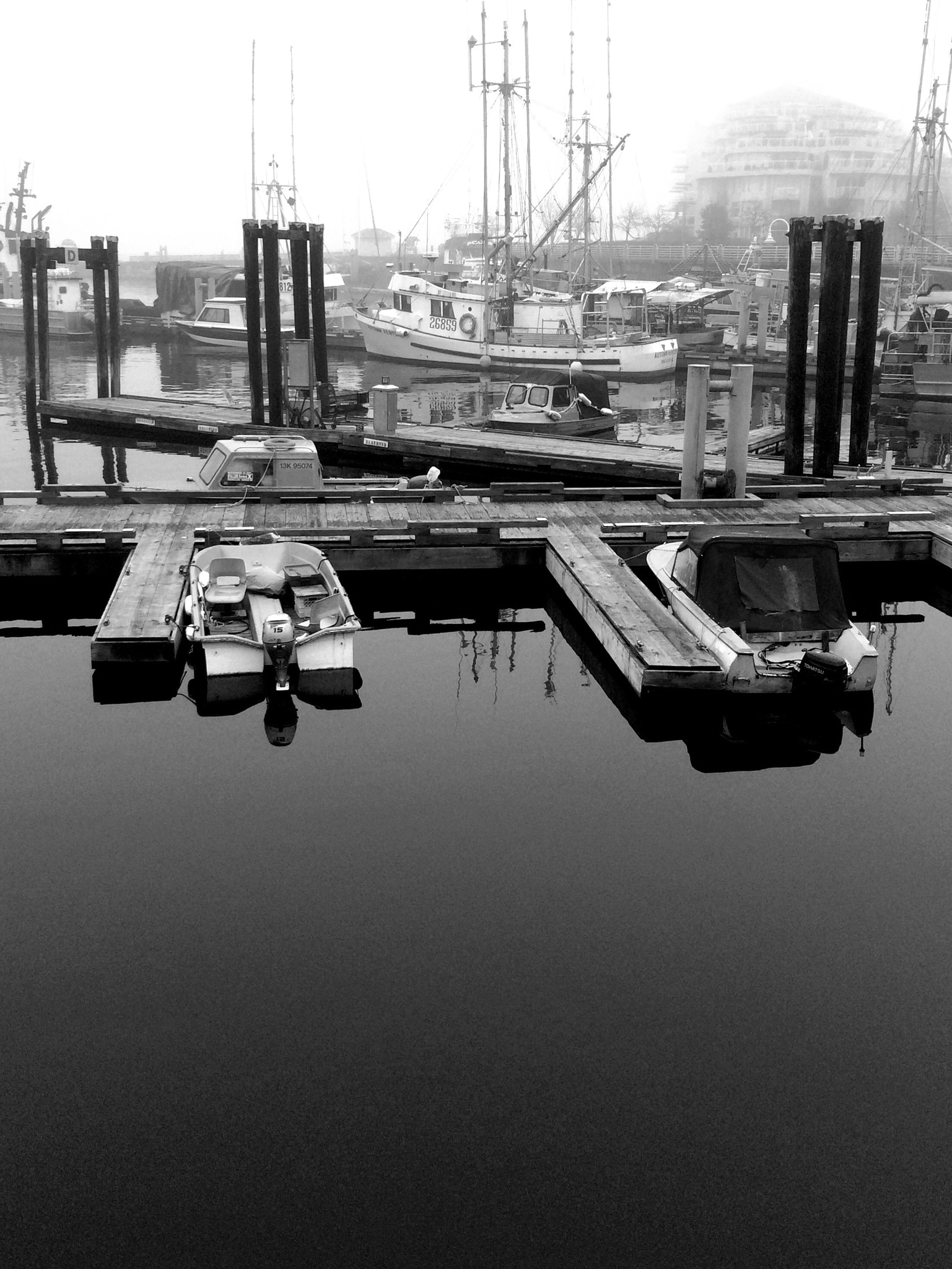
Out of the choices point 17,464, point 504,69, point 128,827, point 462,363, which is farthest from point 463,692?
point 504,69

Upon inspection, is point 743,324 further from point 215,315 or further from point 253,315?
point 215,315

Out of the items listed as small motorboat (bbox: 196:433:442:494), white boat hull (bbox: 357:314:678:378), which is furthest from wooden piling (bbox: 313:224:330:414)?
white boat hull (bbox: 357:314:678:378)

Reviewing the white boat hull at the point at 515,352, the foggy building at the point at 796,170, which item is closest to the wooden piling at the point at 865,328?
the white boat hull at the point at 515,352

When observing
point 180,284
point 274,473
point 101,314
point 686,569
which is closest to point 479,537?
point 686,569

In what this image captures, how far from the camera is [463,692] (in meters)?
12.8

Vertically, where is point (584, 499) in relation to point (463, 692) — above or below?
above

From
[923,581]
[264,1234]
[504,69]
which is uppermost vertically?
[504,69]

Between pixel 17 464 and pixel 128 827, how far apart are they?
65.5 ft

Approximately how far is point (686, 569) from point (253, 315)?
16233 mm

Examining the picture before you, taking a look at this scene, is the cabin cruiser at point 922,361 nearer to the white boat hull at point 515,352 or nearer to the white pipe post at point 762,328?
the white pipe post at point 762,328

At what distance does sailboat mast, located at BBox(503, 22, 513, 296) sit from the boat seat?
117 ft

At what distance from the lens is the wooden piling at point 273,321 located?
25234 mm

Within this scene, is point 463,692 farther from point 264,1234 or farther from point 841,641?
point 264,1234

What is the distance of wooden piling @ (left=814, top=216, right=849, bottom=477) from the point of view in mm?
19594
